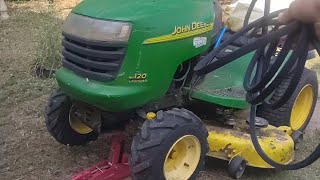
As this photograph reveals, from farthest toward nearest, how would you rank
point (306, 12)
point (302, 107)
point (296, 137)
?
1. point (302, 107)
2. point (296, 137)
3. point (306, 12)

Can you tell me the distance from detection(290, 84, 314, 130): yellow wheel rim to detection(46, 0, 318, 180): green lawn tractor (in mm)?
532

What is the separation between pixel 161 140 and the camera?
2.83 metres

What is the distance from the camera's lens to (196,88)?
3318 mm

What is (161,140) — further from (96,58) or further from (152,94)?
(96,58)

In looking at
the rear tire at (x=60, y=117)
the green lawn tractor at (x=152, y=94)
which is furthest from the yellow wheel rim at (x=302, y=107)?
the rear tire at (x=60, y=117)

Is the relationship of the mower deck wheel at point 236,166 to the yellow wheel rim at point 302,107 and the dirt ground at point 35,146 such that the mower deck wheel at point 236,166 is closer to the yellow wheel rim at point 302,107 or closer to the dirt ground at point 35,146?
the dirt ground at point 35,146

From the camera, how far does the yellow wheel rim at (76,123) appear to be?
345cm

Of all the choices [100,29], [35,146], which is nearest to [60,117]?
[35,146]

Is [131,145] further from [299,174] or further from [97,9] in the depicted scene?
[299,174]

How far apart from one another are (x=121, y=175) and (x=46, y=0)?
246 inches

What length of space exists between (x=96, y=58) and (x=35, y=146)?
122 centimetres

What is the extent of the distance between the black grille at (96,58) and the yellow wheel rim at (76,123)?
53cm

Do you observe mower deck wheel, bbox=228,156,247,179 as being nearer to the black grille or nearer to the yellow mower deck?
the yellow mower deck

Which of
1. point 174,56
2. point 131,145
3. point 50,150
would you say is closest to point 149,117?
point 131,145
